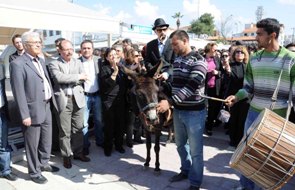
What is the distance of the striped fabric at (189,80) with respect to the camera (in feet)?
11.5

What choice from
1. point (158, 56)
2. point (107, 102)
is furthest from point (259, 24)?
point (107, 102)

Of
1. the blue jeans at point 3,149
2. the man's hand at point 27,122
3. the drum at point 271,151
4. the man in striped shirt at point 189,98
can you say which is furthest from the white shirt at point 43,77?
the drum at point 271,151

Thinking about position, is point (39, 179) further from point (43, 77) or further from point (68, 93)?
point (43, 77)

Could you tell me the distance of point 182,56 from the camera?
12.1ft

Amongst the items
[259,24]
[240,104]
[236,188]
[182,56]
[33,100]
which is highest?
[259,24]

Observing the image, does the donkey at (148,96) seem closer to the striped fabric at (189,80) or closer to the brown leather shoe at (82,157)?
the striped fabric at (189,80)

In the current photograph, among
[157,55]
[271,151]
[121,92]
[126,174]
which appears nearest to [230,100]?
[271,151]

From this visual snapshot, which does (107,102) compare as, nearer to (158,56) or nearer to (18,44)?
(158,56)

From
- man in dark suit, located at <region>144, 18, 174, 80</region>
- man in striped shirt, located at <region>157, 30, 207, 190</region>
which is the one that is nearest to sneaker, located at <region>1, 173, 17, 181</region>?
man in striped shirt, located at <region>157, 30, 207, 190</region>

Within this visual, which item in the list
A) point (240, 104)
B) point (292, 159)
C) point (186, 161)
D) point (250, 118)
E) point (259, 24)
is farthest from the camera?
point (240, 104)

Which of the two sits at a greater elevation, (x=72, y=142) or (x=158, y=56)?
(x=158, y=56)

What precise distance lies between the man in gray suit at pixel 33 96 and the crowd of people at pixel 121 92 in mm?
14

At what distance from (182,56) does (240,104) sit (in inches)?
109

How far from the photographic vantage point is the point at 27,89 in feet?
13.0
